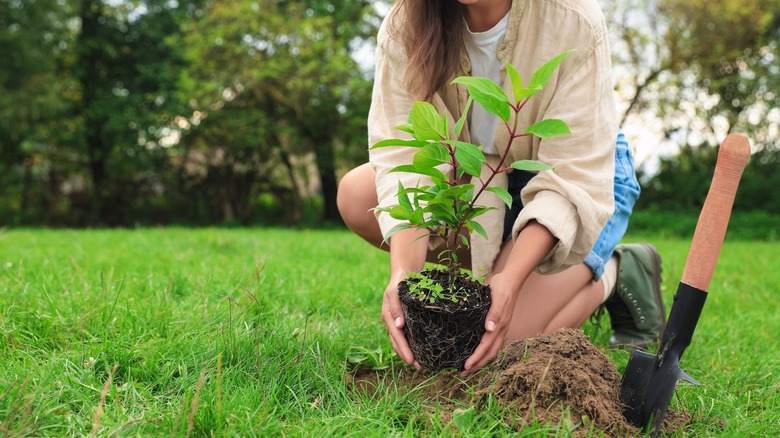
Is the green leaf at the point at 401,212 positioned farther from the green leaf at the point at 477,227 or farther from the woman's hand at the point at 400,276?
the green leaf at the point at 477,227

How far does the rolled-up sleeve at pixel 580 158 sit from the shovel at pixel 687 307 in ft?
1.12

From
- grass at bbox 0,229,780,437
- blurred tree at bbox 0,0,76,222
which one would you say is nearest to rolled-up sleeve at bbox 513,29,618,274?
grass at bbox 0,229,780,437

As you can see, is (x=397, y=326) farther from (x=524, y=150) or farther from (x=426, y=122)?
(x=524, y=150)

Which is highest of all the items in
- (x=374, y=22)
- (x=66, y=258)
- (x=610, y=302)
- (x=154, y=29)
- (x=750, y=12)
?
(x=750, y=12)

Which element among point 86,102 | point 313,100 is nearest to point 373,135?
point 313,100

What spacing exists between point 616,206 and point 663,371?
854 mm

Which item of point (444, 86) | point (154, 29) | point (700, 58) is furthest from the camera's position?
point (154, 29)

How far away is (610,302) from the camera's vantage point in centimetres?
261

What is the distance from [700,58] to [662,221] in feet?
11.2

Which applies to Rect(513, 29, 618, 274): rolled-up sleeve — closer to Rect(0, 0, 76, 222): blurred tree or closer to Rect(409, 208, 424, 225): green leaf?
Rect(409, 208, 424, 225): green leaf

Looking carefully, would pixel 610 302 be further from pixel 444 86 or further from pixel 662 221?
pixel 662 221

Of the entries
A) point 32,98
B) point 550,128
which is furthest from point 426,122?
point 32,98

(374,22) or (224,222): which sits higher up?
(374,22)

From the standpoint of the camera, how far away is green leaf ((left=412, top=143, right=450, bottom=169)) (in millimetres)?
1559
